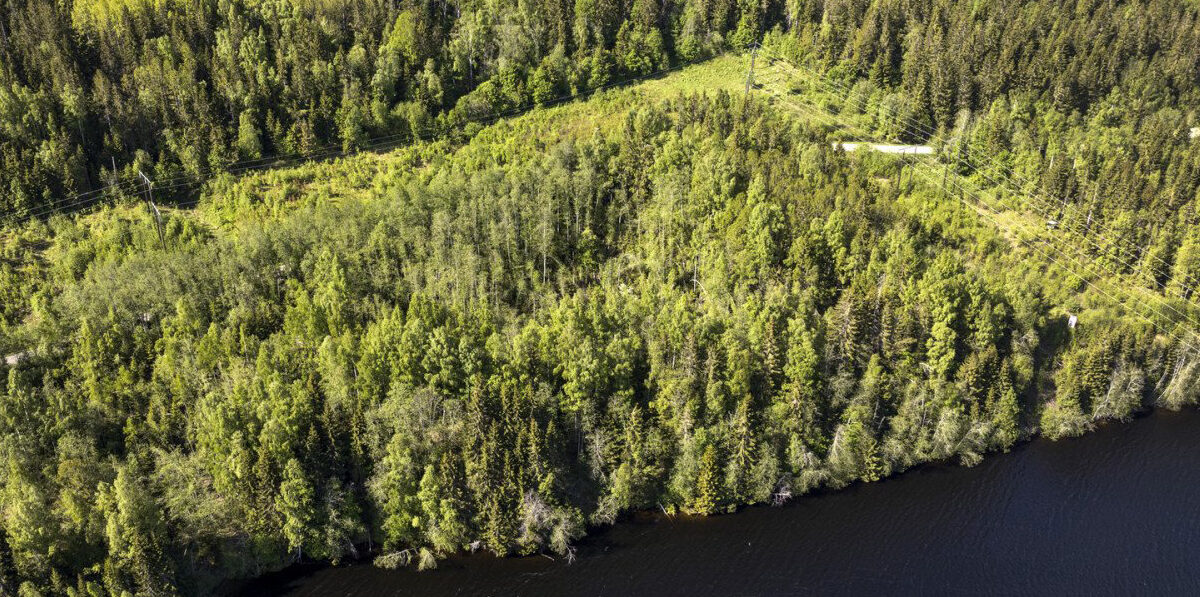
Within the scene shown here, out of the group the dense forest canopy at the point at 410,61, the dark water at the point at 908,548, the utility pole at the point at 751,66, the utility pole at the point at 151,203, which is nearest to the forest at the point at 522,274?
the dense forest canopy at the point at 410,61

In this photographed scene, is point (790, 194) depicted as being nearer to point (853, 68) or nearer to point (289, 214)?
point (853, 68)

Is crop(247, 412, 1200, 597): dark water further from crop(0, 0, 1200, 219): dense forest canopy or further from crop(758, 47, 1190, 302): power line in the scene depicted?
crop(0, 0, 1200, 219): dense forest canopy

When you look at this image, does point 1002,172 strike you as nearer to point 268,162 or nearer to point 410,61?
point 410,61

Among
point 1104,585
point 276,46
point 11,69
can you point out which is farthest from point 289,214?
point 1104,585

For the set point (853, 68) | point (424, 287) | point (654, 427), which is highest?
point (853, 68)

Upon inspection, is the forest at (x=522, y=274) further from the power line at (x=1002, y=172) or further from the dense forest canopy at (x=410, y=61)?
the power line at (x=1002, y=172)

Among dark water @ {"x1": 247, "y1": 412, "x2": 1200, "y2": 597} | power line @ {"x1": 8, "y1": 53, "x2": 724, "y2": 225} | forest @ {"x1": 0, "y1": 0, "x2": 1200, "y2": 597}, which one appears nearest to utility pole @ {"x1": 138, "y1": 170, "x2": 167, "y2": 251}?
power line @ {"x1": 8, "y1": 53, "x2": 724, "y2": 225}
